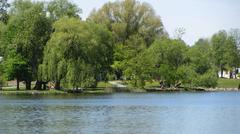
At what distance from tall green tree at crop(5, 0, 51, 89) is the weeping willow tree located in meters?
4.82

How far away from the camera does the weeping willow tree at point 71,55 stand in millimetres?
77500

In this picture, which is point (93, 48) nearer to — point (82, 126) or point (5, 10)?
point (5, 10)

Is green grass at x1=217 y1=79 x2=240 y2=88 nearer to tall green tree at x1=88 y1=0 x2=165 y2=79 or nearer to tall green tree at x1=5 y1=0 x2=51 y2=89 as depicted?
tall green tree at x1=88 y1=0 x2=165 y2=79

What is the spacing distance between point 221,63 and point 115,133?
108229 mm

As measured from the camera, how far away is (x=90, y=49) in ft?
259

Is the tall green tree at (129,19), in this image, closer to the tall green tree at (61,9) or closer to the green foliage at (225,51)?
the tall green tree at (61,9)

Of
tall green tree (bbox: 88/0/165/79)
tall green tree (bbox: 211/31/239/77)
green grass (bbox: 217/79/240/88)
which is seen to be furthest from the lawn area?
tall green tree (bbox: 211/31/239/77)

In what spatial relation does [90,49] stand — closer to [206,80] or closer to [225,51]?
[206,80]

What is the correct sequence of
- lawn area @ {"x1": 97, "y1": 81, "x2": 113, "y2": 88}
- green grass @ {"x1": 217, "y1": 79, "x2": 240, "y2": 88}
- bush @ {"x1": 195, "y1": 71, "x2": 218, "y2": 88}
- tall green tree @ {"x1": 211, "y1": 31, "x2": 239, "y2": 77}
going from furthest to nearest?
tall green tree @ {"x1": 211, "y1": 31, "x2": 239, "y2": 77} → green grass @ {"x1": 217, "y1": 79, "x2": 240, "y2": 88} → bush @ {"x1": 195, "y1": 71, "x2": 218, "y2": 88} → lawn area @ {"x1": 97, "y1": 81, "x2": 113, "y2": 88}

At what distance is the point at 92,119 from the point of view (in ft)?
139

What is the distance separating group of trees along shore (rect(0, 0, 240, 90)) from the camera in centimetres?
7850

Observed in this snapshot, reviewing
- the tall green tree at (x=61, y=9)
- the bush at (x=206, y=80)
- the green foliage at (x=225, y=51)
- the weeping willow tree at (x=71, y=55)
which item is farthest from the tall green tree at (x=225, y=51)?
the weeping willow tree at (x=71, y=55)

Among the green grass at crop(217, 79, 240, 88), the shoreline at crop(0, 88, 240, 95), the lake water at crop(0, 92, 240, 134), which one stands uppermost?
the green grass at crop(217, 79, 240, 88)

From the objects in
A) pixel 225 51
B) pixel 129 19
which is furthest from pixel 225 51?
pixel 129 19
